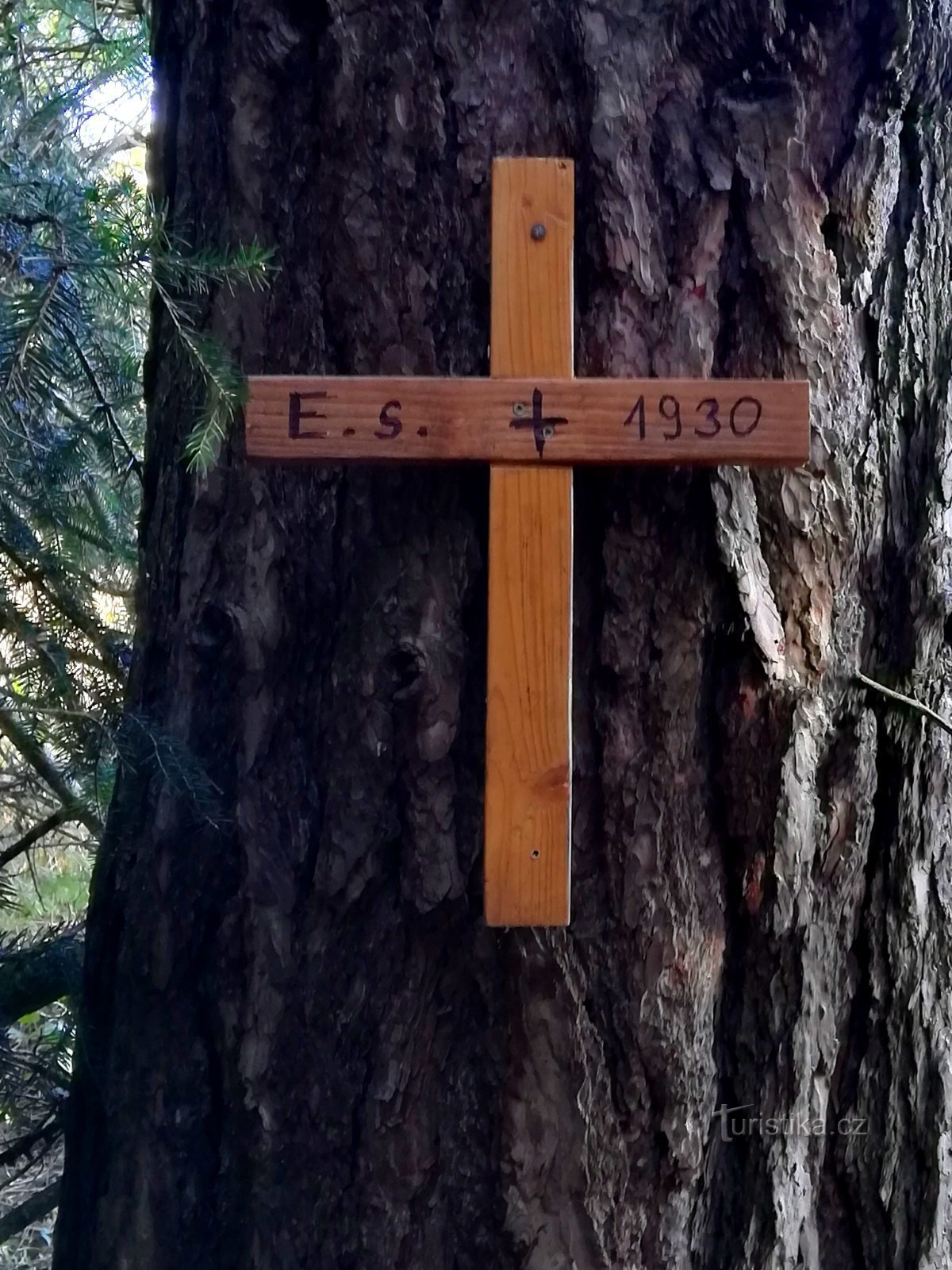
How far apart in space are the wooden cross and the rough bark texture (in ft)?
0.26

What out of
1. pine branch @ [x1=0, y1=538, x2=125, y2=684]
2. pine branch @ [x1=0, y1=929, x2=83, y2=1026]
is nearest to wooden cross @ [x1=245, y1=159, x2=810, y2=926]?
pine branch @ [x1=0, y1=538, x2=125, y2=684]

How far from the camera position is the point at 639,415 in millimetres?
1028

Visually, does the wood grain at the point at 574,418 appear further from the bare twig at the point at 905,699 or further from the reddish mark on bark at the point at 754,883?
the reddish mark on bark at the point at 754,883

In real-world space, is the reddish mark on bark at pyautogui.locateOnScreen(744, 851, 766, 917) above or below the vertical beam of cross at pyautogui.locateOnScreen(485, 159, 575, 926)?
below

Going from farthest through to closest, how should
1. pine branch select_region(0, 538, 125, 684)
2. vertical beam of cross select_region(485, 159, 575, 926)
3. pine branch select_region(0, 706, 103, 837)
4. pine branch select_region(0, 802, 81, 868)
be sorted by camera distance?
1. pine branch select_region(0, 802, 81, 868)
2. pine branch select_region(0, 706, 103, 837)
3. pine branch select_region(0, 538, 125, 684)
4. vertical beam of cross select_region(485, 159, 575, 926)

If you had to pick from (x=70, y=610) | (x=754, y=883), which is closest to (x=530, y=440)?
(x=754, y=883)

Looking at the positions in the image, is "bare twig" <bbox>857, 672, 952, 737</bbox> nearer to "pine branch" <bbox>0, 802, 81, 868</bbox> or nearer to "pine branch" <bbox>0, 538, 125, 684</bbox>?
"pine branch" <bbox>0, 538, 125, 684</bbox>

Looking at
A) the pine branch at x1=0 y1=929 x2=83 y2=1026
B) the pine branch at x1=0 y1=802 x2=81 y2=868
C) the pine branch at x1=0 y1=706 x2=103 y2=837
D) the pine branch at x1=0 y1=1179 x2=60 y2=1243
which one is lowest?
the pine branch at x1=0 y1=1179 x2=60 y2=1243

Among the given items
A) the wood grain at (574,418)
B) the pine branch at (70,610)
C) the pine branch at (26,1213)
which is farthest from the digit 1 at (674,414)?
the pine branch at (26,1213)

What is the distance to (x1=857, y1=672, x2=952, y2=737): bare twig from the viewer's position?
1.19 m

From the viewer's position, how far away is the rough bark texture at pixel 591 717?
1.11 m

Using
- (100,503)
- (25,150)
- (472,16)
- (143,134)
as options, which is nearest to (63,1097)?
(100,503)

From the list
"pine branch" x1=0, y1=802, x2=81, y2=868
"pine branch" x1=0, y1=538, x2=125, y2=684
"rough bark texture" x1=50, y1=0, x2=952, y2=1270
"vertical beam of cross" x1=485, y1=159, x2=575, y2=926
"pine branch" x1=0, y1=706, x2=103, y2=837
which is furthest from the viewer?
"pine branch" x1=0, y1=802, x2=81, y2=868

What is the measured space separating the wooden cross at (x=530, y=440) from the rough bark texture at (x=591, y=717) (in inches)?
3.2
